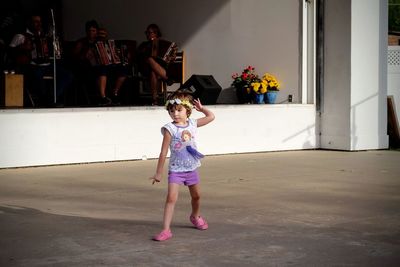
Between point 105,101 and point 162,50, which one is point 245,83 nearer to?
point 162,50

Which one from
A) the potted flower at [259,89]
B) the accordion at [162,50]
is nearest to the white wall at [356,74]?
the potted flower at [259,89]

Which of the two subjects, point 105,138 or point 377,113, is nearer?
point 105,138

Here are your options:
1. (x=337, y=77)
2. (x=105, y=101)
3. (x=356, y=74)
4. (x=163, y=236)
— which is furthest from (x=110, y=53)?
(x=163, y=236)

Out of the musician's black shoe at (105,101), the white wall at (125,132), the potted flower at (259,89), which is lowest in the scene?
the white wall at (125,132)

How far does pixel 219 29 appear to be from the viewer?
15828mm

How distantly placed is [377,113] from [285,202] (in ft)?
19.2

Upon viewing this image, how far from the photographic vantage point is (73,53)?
15.0 meters

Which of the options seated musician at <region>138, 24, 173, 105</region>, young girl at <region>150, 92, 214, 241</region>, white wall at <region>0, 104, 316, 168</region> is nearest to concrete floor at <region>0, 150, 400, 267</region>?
white wall at <region>0, 104, 316, 168</region>

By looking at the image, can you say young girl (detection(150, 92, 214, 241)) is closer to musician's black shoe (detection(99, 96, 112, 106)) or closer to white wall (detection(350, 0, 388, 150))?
musician's black shoe (detection(99, 96, 112, 106))

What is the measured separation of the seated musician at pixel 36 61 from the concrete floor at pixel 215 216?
9.10ft

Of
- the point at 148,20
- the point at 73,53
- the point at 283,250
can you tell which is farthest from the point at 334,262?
the point at 148,20

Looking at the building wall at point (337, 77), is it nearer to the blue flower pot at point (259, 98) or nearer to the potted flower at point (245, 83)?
the blue flower pot at point (259, 98)

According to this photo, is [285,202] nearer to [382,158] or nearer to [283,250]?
[283,250]

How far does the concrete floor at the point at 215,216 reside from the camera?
5.98 metres
